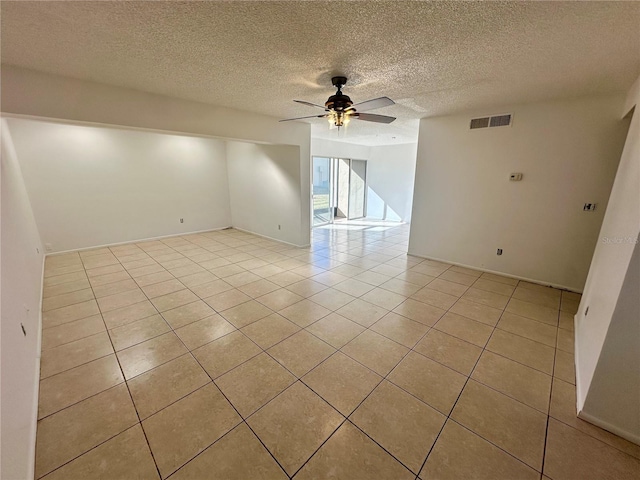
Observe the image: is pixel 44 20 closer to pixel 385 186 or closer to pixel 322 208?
pixel 322 208

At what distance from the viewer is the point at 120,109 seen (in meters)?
2.86

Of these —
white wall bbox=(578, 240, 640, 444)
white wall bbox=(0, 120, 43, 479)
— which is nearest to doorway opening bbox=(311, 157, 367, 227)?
white wall bbox=(0, 120, 43, 479)

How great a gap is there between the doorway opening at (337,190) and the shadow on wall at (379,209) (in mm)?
175

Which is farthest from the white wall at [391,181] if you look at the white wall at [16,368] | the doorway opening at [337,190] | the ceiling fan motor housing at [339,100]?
the white wall at [16,368]

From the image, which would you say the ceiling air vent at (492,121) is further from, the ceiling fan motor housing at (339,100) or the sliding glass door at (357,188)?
the sliding glass door at (357,188)

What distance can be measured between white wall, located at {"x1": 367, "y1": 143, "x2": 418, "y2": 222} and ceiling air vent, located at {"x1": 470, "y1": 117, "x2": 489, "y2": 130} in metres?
3.80

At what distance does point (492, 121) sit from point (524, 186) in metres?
1.05

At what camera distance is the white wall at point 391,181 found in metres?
7.85

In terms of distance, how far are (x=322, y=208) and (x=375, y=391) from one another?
6476 millimetres

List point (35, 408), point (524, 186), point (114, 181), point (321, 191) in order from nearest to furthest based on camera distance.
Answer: point (35, 408) → point (524, 186) → point (114, 181) → point (321, 191)

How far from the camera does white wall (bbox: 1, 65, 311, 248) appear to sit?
234 cm

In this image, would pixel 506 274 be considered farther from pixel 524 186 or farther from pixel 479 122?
Result: pixel 479 122

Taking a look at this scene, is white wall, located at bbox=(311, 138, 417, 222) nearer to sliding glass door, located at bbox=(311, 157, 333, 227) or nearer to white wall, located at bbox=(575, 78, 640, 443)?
sliding glass door, located at bbox=(311, 157, 333, 227)

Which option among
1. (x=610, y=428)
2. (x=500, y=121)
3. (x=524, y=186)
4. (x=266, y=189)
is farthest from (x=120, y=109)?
(x=524, y=186)
